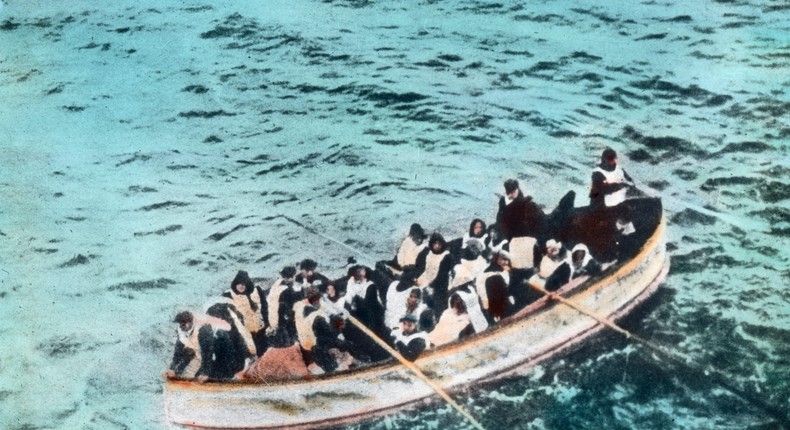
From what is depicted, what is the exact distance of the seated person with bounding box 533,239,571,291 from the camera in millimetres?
3635

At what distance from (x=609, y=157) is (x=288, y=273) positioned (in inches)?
76.7

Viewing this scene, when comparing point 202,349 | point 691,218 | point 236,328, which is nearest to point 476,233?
point 691,218

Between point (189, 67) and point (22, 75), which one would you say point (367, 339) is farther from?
point (22, 75)

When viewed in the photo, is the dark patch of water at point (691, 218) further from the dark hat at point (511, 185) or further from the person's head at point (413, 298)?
the person's head at point (413, 298)

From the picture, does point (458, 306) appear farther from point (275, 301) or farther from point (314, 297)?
point (275, 301)

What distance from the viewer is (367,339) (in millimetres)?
3451

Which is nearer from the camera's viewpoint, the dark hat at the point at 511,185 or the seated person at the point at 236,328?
the seated person at the point at 236,328

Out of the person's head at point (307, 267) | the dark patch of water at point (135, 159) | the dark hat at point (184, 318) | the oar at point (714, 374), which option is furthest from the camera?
the dark patch of water at point (135, 159)

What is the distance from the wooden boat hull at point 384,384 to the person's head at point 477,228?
56 cm

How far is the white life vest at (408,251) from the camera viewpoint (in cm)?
370

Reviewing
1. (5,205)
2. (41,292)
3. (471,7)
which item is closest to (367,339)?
(41,292)

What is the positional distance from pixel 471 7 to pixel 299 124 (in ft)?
4.94

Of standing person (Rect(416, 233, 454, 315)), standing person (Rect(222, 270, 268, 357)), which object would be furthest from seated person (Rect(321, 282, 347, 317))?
standing person (Rect(416, 233, 454, 315))

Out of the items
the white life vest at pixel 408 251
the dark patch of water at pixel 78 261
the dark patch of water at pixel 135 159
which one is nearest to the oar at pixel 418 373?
the white life vest at pixel 408 251
